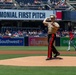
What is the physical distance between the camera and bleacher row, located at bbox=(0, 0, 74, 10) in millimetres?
45016

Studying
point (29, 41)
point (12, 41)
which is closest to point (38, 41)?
point (29, 41)

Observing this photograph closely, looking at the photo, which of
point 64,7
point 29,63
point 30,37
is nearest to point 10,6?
point 64,7

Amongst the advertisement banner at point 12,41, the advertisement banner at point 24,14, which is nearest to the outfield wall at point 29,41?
the advertisement banner at point 12,41

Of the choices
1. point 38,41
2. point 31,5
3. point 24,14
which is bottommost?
point 38,41

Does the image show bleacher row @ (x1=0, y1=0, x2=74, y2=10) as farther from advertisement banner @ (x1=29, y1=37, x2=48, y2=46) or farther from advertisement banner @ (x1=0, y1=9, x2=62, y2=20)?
advertisement banner @ (x1=29, y1=37, x2=48, y2=46)

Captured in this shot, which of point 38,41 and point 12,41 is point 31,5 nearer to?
point 38,41

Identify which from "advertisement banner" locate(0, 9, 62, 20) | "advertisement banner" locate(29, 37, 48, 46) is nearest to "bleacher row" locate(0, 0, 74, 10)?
"advertisement banner" locate(0, 9, 62, 20)

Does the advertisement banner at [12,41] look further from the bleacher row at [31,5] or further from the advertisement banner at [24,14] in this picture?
the bleacher row at [31,5]

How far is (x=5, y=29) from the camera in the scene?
142 ft

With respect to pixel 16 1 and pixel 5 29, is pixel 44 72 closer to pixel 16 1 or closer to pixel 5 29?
pixel 5 29

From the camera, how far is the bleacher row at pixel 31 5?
45016 mm

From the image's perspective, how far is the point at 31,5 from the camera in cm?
4575

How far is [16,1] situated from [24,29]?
470 centimetres

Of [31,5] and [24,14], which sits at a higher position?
[31,5]
